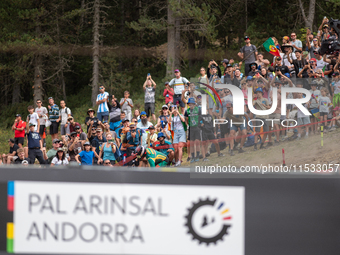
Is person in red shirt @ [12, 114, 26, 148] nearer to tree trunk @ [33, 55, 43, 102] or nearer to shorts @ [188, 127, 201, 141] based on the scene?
shorts @ [188, 127, 201, 141]

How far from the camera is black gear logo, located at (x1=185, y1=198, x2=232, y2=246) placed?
3.15 meters

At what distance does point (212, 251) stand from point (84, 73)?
32310 mm

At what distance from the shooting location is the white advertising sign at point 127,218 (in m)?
3.16

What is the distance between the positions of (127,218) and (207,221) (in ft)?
2.07

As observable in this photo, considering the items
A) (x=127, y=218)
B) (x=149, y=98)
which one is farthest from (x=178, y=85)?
(x=127, y=218)

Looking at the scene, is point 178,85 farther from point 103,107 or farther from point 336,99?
point 336,99

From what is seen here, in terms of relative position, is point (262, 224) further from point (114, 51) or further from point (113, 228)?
point (114, 51)

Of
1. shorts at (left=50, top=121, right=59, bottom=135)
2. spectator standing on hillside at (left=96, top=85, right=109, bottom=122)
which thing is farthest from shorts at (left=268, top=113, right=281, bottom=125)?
shorts at (left=50, top=121, right=59, bottom=135)

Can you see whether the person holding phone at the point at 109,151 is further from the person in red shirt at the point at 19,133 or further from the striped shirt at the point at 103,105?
the person in red shirt at the point at 19,133

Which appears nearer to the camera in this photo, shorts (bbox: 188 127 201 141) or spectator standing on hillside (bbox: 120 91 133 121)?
shorts (bbox: 188 127 201 141)

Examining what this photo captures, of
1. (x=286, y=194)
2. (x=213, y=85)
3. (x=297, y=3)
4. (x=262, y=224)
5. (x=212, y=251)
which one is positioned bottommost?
(x=212, y=251)

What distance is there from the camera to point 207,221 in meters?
3.17

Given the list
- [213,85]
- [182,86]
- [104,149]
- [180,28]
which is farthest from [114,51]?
[213,85]

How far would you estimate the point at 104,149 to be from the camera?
8148mm
